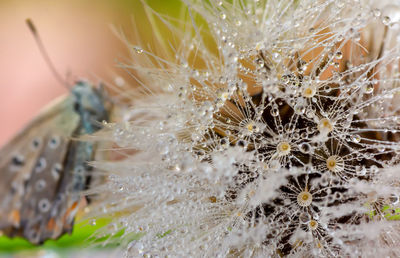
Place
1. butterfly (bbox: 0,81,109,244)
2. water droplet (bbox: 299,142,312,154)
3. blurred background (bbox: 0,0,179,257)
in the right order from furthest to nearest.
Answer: blurred background (bbox: 0,0,179,257) < butterfly (bbox: 0,81,109,244) < water droplet (bbox: 299,142,312,154)

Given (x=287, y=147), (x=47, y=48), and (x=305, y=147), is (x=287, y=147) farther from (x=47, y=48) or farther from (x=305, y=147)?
(x=47, y=48)

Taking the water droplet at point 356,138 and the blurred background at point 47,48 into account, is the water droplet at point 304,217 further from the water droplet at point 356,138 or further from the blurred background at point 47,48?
the blurred background at point 47,48

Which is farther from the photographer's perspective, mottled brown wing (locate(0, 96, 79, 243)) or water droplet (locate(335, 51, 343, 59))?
mottled brown wing (locate(0, 96, 79, 243))

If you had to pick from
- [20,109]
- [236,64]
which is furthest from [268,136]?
[20,109]

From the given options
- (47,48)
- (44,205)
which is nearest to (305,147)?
(44,205)

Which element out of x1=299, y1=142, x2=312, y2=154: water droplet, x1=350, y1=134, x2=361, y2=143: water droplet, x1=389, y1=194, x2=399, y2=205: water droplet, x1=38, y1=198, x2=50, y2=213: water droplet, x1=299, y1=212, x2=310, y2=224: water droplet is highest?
x1=299, y1=142, x2=312, y2=154: water droplet

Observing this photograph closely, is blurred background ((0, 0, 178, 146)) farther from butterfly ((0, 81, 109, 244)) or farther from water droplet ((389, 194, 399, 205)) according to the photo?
water droplet ((389, 194, 399, 205))

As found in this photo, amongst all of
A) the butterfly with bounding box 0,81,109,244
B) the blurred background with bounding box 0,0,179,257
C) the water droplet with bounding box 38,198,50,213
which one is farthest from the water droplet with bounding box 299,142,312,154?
the blurred background with bounding box 0,0,179,257
